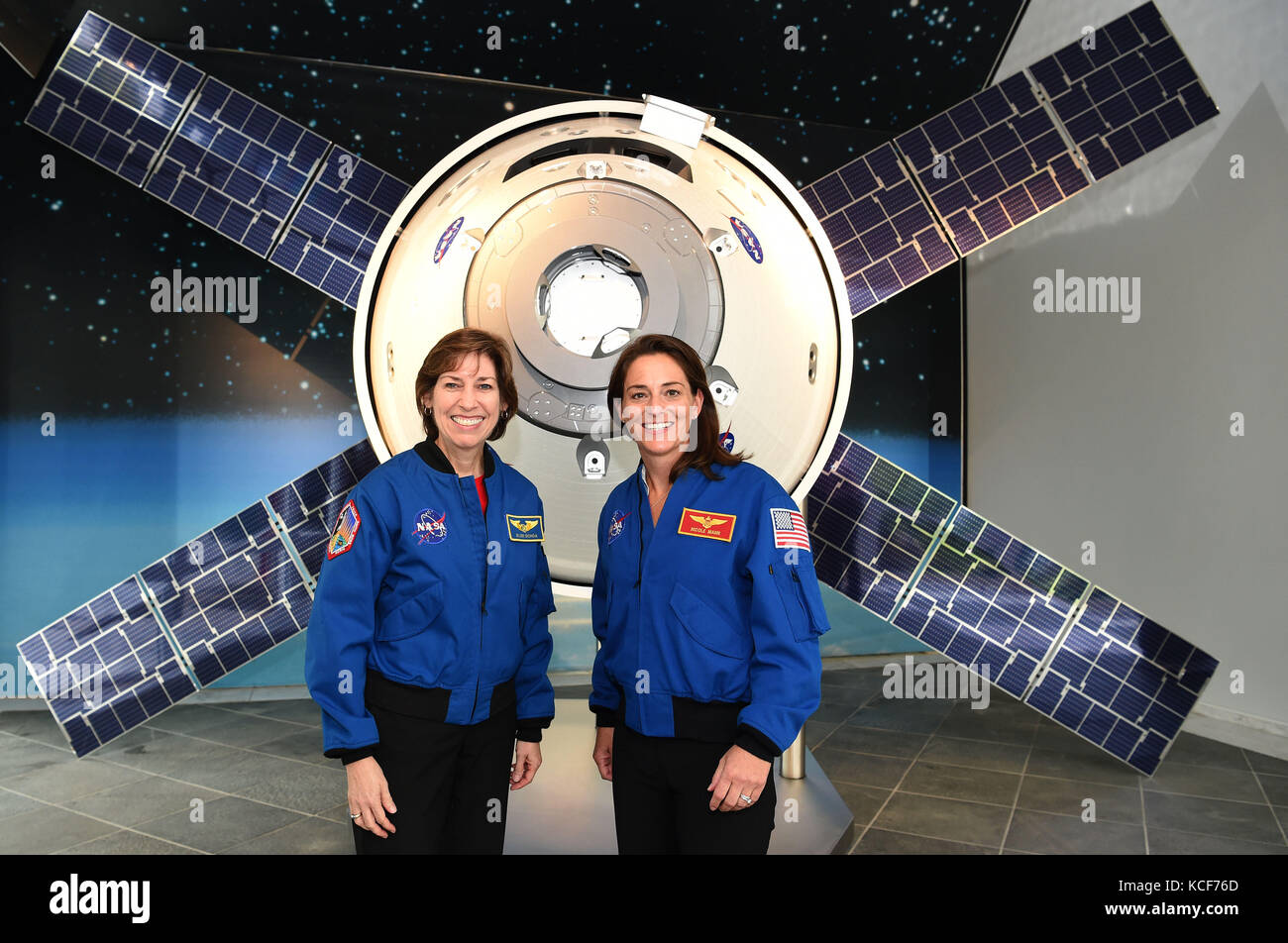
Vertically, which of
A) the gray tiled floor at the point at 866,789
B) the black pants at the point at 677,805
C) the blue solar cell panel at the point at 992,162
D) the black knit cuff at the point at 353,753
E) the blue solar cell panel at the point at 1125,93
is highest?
the blue solar cell panel at the point at 1125,93

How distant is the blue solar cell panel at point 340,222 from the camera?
2.95 meters

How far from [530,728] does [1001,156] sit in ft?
9.11

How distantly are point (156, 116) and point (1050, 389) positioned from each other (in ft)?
17.3

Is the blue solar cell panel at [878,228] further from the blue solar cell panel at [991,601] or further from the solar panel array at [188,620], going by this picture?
the solar panel array at [188,620]

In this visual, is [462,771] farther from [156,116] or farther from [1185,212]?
[1185,212]

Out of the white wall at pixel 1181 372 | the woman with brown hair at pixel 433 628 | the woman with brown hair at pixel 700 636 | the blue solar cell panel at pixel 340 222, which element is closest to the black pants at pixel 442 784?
the woman with brown hair at pixel 433 628

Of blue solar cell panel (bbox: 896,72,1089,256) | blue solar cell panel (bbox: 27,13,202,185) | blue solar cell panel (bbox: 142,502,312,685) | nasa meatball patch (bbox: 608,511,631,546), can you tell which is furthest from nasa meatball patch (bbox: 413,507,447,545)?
blue solar cell panel (bbox: 896,72,1089,256)

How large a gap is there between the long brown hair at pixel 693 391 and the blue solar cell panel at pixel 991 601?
1.81m

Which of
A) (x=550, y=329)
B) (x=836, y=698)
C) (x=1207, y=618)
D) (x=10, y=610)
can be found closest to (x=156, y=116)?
(x=550, y=329)

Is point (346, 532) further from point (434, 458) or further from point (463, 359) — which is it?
point (463, 359)

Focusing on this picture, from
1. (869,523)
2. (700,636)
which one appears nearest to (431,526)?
(700,636)

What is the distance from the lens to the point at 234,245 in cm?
493

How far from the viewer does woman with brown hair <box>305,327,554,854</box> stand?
1672 mm

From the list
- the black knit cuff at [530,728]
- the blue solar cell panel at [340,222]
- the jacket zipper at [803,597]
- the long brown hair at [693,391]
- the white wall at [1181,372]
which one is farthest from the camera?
the white wall at [1181,372]
